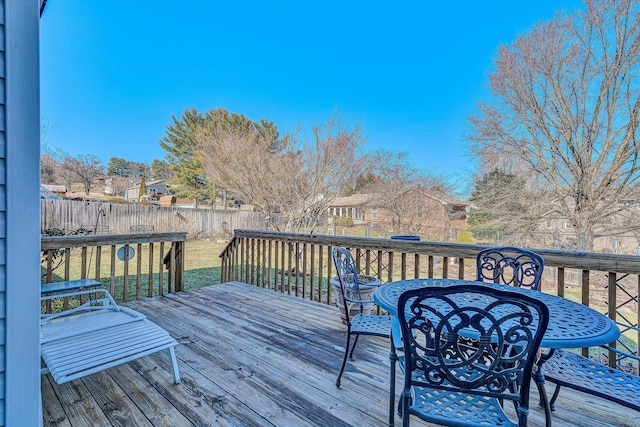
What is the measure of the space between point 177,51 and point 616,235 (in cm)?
1611

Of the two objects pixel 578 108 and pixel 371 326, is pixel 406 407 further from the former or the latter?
pixel 578 108

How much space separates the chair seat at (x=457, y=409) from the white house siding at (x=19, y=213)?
1.42 metres

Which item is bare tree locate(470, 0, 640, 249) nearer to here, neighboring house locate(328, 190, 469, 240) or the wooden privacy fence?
neighboring house locate(328, 190, 469, 240)

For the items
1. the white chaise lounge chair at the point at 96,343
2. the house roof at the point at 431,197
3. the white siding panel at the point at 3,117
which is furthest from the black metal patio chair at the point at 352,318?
the house roof at the point at 431,197

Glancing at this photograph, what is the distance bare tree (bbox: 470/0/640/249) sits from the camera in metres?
6.33

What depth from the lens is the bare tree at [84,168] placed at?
18.4 meters

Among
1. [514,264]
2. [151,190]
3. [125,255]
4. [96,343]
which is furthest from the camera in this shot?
[151,190]

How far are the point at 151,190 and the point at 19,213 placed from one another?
28416 mm

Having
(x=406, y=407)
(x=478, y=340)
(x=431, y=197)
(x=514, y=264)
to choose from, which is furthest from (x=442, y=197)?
(x=406, y=407)

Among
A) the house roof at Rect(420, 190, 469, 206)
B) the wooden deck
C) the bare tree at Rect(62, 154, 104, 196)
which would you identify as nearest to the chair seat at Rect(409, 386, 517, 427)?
the wooden deck

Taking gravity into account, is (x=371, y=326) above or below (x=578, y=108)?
below

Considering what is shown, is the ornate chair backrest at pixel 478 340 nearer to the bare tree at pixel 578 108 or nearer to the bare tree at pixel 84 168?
the bare tree at pixel 578 108

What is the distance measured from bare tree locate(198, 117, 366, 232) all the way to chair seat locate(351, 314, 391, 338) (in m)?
6.58

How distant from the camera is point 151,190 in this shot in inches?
1016
